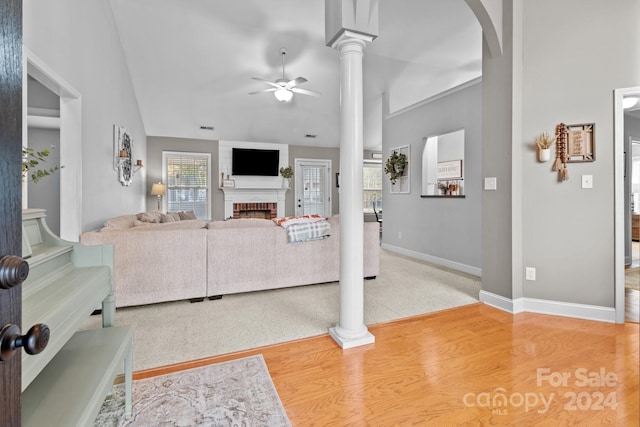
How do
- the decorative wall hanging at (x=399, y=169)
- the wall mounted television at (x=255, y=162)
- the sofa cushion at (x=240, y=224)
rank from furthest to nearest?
the wall mounted television at (x=255, y=162) → the decorative wall hanging at (x=399, y=169) → the sofa cushion at (x=240, y=224)

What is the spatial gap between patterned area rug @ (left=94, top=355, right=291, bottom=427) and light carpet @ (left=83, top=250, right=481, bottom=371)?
24 centimetres

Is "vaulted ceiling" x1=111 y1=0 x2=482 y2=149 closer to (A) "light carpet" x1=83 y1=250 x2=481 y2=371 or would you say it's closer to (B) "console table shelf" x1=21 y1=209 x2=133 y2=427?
(A) "light carpet" x1=83 y1=250 x2=481 y2=371

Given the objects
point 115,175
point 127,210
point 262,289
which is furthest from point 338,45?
point 127,210

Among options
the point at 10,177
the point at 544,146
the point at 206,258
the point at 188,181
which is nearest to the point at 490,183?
the point at 544,146

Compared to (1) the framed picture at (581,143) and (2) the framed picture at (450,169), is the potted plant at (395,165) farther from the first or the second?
(1) the framed picture at (581,143)

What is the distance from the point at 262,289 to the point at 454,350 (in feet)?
6.59

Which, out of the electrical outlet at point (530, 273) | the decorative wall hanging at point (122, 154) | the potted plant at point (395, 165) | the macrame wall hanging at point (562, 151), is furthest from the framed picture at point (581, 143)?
the decorative wall hanging at point (122, 154)

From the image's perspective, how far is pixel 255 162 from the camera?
25.2ft

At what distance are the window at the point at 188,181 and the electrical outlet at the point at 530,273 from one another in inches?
258

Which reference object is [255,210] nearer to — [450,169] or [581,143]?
[450,169]

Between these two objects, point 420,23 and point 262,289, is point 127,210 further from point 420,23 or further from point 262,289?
point 420,23

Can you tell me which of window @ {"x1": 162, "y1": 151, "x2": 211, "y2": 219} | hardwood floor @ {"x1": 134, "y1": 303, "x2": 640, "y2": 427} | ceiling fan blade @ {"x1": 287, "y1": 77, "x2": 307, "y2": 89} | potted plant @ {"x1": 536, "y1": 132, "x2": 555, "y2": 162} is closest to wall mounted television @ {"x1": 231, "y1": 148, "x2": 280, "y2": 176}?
window @ {"x1": 162, "y1": 151, "x2": 211, "y2": 219}

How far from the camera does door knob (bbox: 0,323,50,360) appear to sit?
0.47 meters

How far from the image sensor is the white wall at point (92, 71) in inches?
99.0
